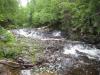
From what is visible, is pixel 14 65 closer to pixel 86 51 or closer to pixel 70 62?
pixel 70 62

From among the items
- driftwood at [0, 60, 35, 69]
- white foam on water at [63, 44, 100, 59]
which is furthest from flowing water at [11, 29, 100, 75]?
driftwood at [0, 60, 35, 69]

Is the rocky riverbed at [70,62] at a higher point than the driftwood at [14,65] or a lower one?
lower

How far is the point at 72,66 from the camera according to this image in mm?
12594

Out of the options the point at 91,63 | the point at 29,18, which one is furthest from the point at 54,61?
the point at 29,18

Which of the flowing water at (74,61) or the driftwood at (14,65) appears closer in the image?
the driftwood at (14,65)

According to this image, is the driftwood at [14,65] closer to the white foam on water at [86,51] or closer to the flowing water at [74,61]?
the flowing water at [74,61]

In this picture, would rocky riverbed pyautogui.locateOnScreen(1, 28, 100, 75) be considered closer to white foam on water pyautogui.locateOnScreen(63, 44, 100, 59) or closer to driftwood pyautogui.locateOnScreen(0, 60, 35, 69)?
white foam on water pyautogui.locateOnScreen(63, 44, 100, 59)

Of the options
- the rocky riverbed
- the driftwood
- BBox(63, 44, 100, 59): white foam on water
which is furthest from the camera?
BBox(63, 44, 100, 59): white foam on water

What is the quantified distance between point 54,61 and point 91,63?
8.06 feet

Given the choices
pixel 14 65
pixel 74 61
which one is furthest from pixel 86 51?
pixel 14 65

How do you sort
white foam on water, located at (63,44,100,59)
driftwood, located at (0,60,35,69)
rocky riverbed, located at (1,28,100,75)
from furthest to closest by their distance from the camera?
white foam on water, located at (63,44,100,59) < rocky riverbed, located at (1,28,100,75) < driftwood, located at (0,60,35,69)

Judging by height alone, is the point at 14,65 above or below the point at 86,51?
above

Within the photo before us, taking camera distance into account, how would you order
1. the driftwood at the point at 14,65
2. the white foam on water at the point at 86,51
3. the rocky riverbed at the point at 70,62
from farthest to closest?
the white foam on water at the point at 86,51 → the rocky riverbed at the point at 70,62 → the driftwood at the point at 14,65

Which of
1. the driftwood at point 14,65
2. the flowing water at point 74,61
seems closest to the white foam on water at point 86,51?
the flowing water at point 74,61
